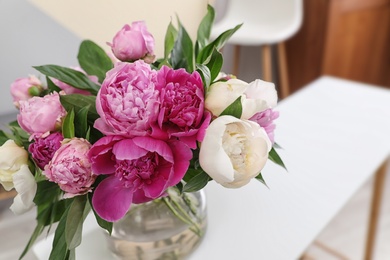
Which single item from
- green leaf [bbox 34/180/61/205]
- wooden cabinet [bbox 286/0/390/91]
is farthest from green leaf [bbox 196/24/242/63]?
wooden cabinet [bbox 286/0/390/91]

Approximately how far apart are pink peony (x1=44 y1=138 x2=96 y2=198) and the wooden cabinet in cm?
200

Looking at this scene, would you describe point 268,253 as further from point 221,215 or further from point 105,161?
point 105,161

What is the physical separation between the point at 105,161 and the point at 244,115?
154 millimetres

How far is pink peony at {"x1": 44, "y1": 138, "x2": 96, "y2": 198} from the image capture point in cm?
38

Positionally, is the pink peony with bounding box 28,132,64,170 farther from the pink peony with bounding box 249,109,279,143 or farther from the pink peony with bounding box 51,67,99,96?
the pink peony with bounding box 249,109,279,143

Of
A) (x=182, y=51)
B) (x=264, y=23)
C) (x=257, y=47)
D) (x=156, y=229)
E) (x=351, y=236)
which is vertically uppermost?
(x=182, y=51)

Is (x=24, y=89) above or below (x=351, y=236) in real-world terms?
above

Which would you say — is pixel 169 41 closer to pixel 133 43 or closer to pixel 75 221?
pixel 133 43

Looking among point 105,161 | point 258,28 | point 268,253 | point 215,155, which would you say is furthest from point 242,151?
point 258,28

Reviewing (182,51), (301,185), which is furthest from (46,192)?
(301,185)

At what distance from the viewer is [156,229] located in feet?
1.81

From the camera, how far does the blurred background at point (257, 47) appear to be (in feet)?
1.89

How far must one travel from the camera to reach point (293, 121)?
1.02m

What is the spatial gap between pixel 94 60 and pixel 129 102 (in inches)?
8.0
